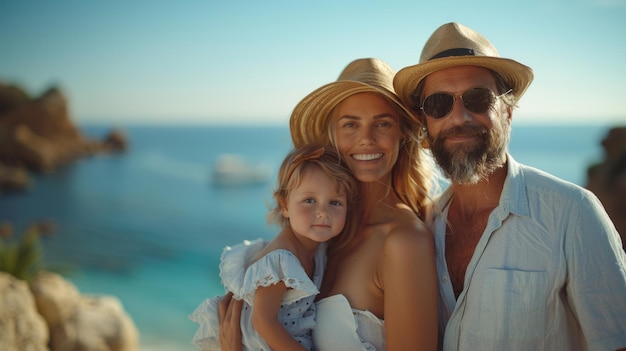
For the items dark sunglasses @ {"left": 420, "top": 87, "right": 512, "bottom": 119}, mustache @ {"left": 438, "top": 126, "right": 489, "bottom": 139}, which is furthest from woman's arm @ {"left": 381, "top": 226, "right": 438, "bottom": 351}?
dark sunglasses @ {"left": 420, "top": 87, "right": 512, "bottom": 119}

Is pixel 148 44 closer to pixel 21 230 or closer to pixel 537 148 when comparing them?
pixel 21 230

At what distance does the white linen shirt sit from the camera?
2.33 metres

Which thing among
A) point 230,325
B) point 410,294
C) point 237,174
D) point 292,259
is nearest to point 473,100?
point 410,294

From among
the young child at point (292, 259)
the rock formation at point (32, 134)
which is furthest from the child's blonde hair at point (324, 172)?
the rock formation at point (32, 134)

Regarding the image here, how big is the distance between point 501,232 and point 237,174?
50957 mm

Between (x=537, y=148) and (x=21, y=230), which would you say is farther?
(x=537, y=148)

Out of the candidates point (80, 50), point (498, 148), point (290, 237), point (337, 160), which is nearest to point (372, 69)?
point (337, 160)

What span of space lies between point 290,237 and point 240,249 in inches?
17.4

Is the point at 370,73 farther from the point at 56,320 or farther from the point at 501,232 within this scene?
the point at 56,320

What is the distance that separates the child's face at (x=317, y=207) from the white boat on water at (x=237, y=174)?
48.0 m

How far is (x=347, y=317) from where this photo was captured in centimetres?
271

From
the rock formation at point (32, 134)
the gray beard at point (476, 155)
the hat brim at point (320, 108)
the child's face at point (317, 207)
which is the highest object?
the rock formation at point (32, 134)

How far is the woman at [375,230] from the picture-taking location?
8.31ft

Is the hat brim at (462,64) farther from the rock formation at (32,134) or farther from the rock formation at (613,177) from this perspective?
the rock formation at (32,134)
